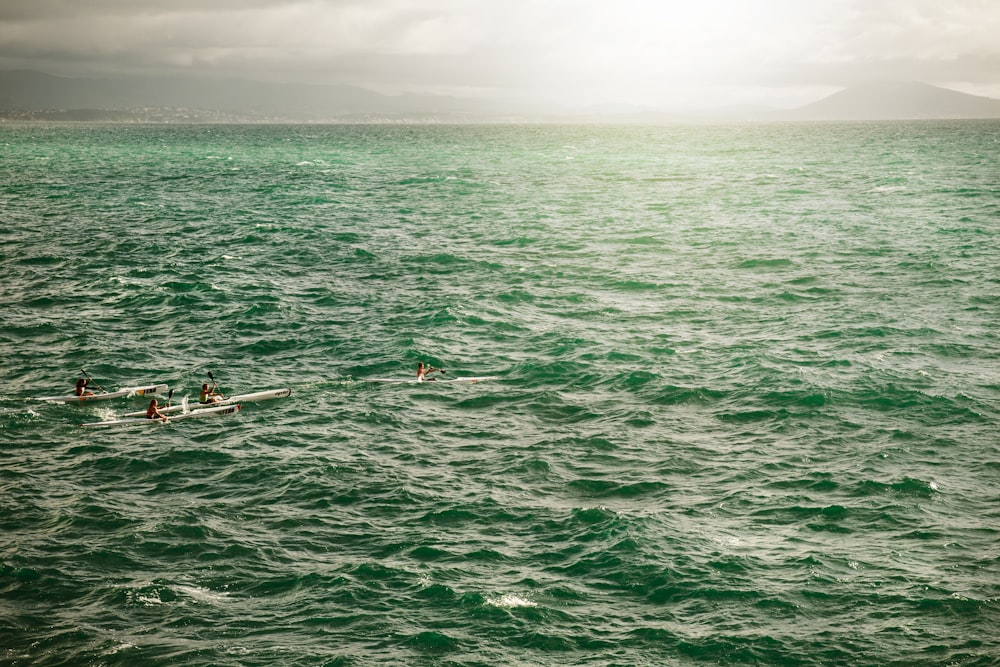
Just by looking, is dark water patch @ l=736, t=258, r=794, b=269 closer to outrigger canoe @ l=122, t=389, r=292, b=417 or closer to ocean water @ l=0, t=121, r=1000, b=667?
ocean water @ l=0, t=121, r=1000, b=667

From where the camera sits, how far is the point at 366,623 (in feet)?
94.3

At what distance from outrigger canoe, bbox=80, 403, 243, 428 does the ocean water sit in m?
0.64

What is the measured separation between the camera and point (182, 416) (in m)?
46.6

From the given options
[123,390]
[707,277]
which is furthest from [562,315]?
[123,390]

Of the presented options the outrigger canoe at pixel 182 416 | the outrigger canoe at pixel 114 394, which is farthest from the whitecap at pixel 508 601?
the outrigger canoe at pixel 114 394

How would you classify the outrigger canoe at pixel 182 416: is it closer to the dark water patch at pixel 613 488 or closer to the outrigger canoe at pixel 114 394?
the outrigger canoe at pixel 114 394

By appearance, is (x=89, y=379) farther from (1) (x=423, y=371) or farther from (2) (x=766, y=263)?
(2) (x=766, y=263)

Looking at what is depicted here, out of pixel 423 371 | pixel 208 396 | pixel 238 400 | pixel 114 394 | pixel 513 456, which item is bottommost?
pixel 513 456

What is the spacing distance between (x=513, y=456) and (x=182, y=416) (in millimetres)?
19300

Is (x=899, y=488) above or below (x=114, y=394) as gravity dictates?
below

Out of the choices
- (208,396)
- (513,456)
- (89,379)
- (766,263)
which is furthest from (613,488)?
(766,263)

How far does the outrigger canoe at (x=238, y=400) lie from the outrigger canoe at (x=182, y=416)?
15.5 inches

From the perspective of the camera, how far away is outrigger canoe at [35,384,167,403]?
4834cm

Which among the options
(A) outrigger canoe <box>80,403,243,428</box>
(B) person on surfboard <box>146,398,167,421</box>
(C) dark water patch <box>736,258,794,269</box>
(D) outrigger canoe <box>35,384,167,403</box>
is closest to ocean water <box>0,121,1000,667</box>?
(C) dark water patch <box>736,258,794,269</box>
